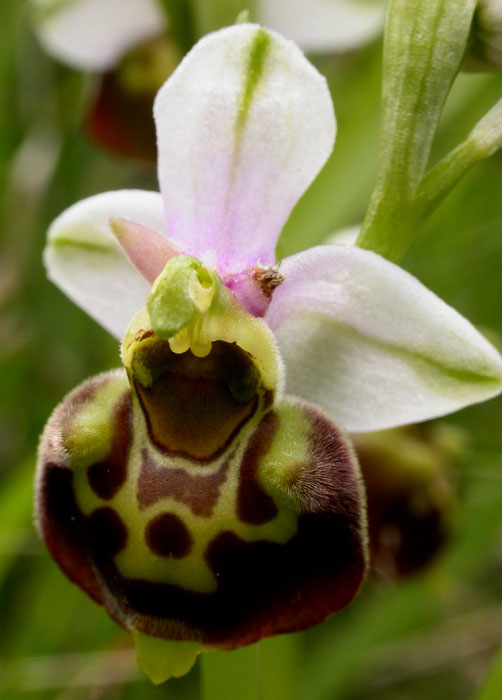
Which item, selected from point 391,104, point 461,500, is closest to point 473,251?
point 461,500

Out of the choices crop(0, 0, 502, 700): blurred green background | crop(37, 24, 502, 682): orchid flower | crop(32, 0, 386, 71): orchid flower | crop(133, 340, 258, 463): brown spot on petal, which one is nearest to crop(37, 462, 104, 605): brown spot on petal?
crop(37, 24, 502, 682): orchid flower

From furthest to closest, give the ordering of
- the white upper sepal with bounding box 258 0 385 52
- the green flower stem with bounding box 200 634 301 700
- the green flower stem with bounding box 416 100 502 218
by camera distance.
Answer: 1. the white upper sepal with bounding box 258 0 385 52
2. the green flower stem with bounding box 200 634 301 700
3. the green flower stem with bounding box 416 100 502 218

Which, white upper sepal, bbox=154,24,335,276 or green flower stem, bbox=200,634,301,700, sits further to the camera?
green flower stem, bbox=200,634,301,700

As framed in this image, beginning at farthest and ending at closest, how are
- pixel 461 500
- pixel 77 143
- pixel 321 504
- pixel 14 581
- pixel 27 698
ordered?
pixel 77 143 → pixel 14 581 → pixel 461 500 → pixel 27 698 → pixel 321 504

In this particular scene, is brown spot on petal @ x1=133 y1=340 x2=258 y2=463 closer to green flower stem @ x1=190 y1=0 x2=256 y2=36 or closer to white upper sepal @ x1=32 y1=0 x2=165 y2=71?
green flower stem @ x1=190 y1=0 x2=256 y2=36

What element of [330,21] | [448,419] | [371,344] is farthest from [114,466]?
[330,21]

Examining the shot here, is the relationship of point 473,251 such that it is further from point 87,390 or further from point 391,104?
point 87,390

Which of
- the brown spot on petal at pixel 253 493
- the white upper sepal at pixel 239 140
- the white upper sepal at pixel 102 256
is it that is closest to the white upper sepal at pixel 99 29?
the white upper sepal at pixel 102 256
